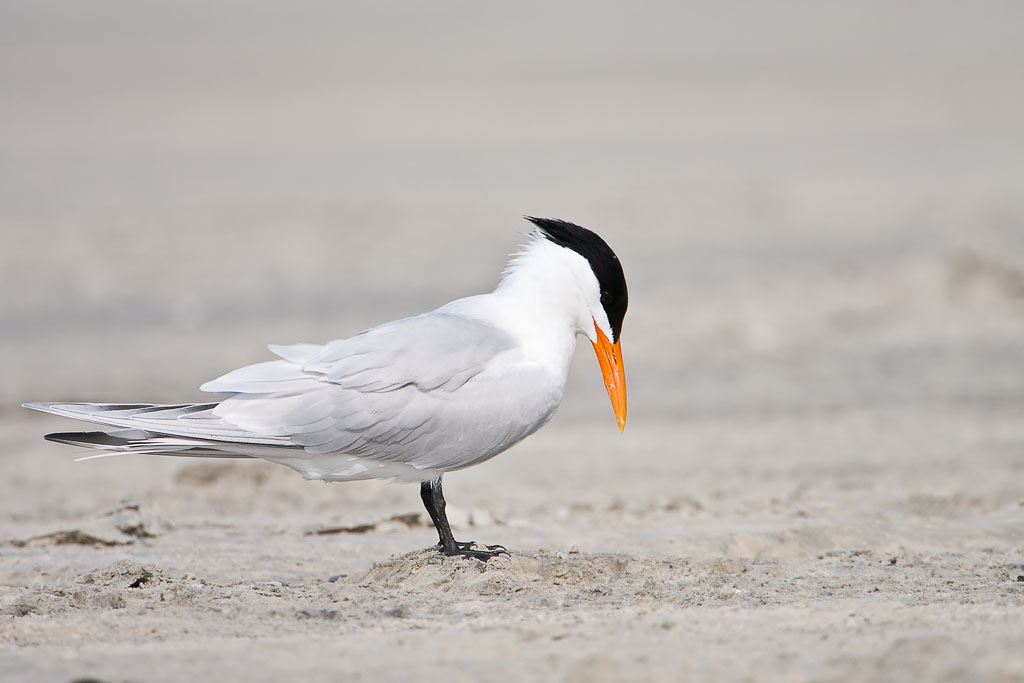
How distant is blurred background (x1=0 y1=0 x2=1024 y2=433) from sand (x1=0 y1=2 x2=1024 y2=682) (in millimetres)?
71

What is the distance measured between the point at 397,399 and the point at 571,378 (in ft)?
16.6

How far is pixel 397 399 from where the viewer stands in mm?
4457

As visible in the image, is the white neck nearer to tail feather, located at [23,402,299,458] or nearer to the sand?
the sand

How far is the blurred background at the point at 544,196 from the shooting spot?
9703 mm

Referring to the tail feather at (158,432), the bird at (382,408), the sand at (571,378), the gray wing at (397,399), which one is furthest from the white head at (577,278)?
the tail feather at (158,432)

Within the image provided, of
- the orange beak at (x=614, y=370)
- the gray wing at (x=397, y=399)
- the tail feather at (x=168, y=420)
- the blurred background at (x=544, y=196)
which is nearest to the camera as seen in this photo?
the tail feather at (x=168, y=420)

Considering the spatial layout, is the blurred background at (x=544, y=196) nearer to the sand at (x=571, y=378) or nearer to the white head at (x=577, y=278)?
the sand at (x=571, y=378)

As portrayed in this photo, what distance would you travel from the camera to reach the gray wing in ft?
14.6

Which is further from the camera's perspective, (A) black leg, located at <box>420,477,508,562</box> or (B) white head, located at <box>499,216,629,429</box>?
(B) white head, located at <box>499,216,629,429</box>

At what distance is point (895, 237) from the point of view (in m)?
14.0

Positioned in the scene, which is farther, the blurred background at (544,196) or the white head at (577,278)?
the blurred background at (544,196)

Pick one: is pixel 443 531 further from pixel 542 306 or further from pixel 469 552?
pixel 542 306

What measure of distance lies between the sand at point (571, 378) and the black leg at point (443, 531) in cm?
11

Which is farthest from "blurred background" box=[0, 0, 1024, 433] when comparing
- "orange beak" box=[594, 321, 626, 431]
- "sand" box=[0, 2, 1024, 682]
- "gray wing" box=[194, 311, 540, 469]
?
"gray wing" box=[194, 311, 540, 469]
